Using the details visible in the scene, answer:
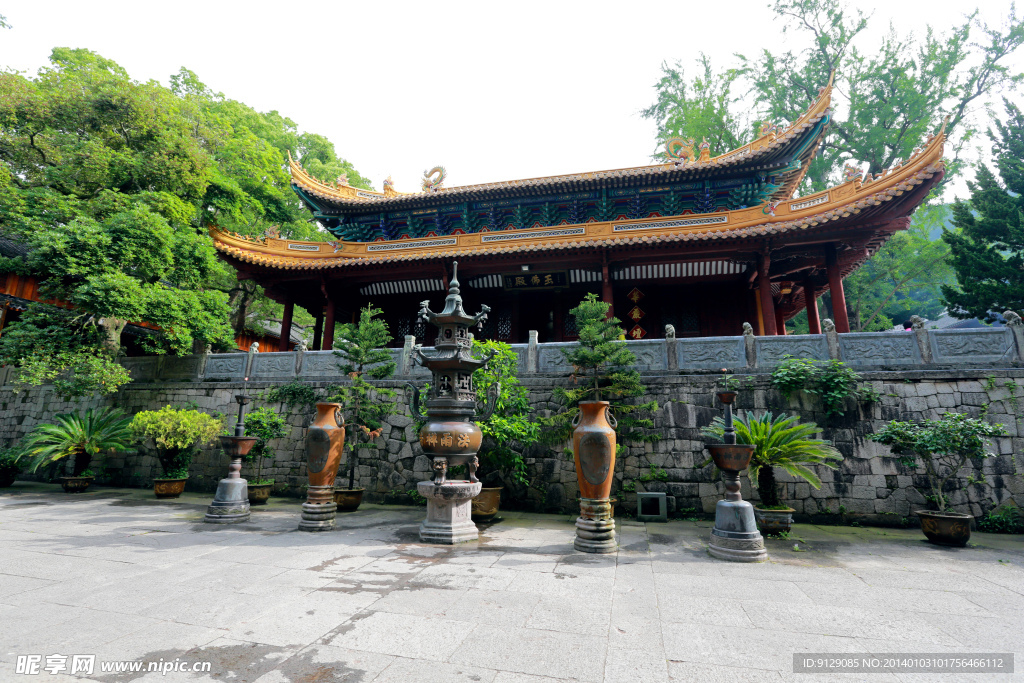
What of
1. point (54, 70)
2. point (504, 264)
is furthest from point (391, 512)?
point (54, 70)

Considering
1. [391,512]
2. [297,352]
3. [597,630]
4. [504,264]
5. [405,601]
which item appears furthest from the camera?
[504,264]

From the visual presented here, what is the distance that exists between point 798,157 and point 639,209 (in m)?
4.37

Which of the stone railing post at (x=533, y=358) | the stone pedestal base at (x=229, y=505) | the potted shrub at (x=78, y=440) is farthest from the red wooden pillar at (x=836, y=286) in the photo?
the potted shrub at (x=78, y=440)

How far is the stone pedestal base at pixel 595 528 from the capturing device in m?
5.29

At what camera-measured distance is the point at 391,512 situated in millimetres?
7855

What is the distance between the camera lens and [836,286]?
1029 cm

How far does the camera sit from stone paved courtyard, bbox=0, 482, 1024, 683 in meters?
2.64

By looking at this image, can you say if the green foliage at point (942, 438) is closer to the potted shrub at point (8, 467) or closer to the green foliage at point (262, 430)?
the green foliage at point (262, 430)

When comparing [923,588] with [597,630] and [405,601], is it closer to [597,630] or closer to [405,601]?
[597,630]

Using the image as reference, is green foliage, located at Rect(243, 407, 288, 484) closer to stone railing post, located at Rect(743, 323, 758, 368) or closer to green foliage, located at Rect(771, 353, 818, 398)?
stone railing post, located at Rect(743, 323, 758, 368)

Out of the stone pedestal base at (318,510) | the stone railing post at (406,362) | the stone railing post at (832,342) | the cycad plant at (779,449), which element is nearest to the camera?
the cycad plant at (779,449)

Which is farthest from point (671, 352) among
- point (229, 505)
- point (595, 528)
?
point (229, 505)

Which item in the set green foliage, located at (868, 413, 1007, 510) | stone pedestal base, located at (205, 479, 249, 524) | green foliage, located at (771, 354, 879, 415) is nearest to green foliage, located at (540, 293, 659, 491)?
green foliage, located at (771, 354, 879, 415)

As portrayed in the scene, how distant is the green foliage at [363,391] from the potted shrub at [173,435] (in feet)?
10.9
